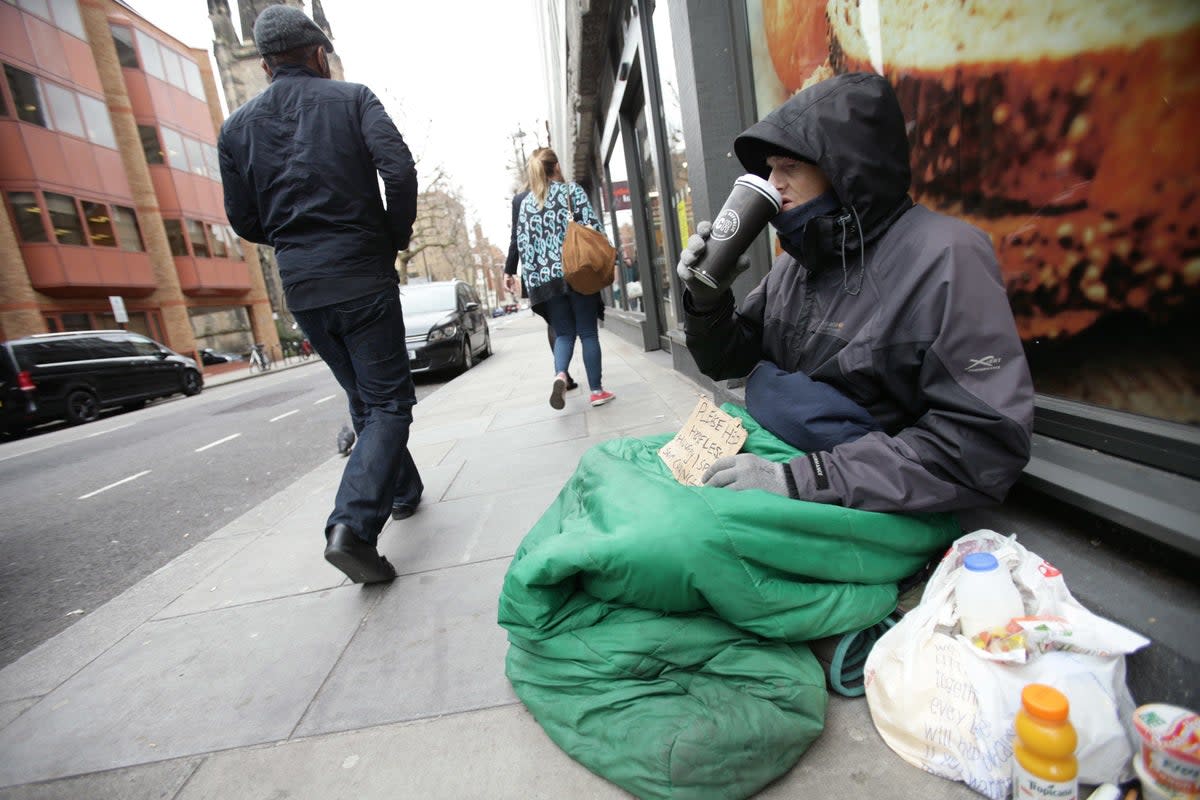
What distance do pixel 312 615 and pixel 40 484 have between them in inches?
240

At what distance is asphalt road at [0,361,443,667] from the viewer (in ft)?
10.3

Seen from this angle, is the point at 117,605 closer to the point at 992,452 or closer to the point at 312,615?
the point at 312,615

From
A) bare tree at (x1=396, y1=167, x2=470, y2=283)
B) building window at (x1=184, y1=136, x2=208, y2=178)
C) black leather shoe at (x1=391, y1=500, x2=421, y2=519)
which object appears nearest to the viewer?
black leather shoe at (x1=391, y1=500, x2=421, y2=519)

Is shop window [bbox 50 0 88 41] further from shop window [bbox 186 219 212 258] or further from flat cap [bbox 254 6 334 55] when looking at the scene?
flat cap [bbox 254 6 334 55]

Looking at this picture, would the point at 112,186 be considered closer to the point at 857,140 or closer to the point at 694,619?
the point at 857,140

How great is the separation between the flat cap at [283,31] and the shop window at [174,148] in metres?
30.7

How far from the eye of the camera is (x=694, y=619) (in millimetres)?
1402

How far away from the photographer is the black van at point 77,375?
10883 millimetres

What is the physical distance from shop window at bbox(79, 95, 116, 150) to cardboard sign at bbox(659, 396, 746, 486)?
2934cm

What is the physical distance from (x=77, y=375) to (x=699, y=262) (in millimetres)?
15069

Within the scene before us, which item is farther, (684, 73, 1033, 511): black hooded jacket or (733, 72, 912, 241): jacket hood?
(733, 72, 912, 241): jacket hood

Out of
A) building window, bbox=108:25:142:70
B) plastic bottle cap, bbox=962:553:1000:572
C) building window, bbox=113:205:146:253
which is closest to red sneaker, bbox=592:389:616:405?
plastic bottle cap, bbox=962:553:1000:572

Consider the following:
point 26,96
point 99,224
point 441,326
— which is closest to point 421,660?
point 441,326

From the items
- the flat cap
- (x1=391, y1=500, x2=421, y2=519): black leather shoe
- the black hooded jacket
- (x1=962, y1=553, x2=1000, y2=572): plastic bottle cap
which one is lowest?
(x1=391, y1=500, x2=421, y2=519): black leather shoe
